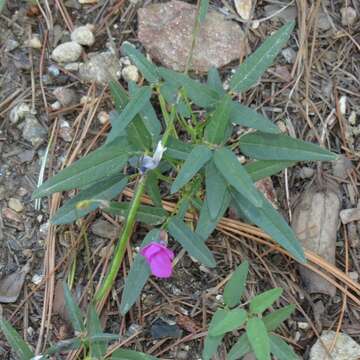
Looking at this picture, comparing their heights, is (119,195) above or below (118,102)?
below

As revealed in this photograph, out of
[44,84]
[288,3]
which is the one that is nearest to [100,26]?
[44,84]

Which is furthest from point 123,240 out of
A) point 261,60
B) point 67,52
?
point 67,52

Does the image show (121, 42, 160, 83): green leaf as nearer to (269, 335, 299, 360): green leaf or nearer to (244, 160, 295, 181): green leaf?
(244, 160, 295, 181): green leaf

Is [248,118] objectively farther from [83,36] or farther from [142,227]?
[83,36]

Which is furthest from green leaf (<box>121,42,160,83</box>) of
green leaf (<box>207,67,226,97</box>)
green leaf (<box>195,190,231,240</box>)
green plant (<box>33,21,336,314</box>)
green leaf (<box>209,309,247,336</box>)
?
green leaf (<box>209,309,247,336</box>)

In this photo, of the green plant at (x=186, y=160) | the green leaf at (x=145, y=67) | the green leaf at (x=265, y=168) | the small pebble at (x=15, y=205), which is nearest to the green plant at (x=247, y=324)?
the green plant at (x=186, y=160)

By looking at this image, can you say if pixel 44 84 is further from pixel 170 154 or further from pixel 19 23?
pixel 170 154

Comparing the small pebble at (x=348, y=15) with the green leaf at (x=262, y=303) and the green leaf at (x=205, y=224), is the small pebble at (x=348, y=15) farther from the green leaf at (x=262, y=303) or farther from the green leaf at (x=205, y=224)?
the green leaf at (x=262, y=303)
